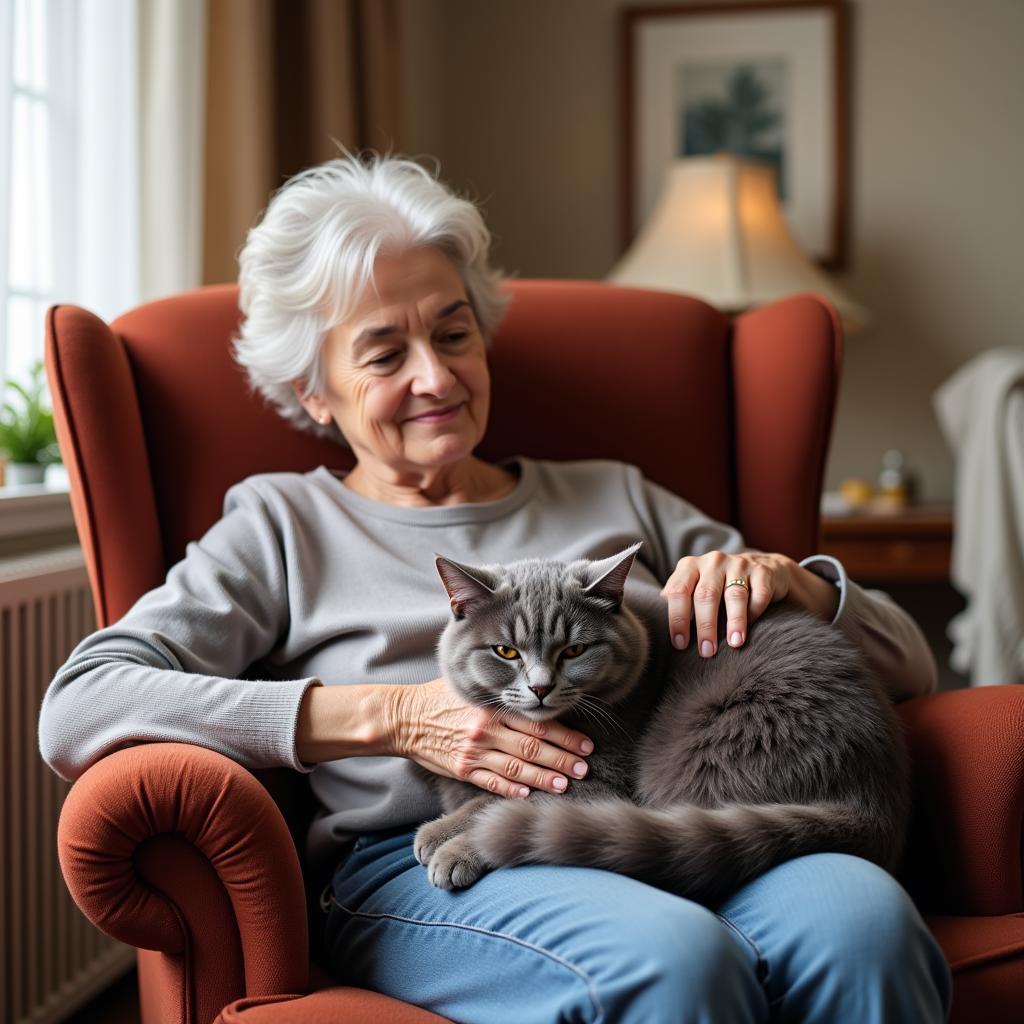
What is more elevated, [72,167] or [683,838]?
[72,167]

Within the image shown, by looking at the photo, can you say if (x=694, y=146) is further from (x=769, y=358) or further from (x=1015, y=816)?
(x=1015, y=816)

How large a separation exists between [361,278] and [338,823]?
712 millimetres

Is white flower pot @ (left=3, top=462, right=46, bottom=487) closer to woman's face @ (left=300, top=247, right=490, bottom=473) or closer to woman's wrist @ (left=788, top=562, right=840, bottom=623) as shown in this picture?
woman's face @ (left=300, top=247, right=490, bottom=473)

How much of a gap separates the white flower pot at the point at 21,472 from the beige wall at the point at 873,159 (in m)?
1.90

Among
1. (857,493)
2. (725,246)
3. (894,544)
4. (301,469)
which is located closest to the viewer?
(301,469)

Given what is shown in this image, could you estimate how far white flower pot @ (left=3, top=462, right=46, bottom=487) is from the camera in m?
1.97

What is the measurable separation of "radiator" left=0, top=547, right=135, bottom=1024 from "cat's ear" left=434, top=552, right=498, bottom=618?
2.78 feet

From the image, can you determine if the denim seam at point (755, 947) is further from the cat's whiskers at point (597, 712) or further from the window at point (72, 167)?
the window at point (72, 167)

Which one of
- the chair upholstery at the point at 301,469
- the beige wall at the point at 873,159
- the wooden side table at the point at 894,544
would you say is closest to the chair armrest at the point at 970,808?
the chair upholstery at the point at 301,469

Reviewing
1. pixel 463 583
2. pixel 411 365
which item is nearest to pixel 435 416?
pixel 411 365

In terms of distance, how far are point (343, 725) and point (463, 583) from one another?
21cm

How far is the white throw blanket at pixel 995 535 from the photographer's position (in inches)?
110

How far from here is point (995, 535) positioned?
280 centimetres

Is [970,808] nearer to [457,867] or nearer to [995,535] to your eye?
[457,867]
